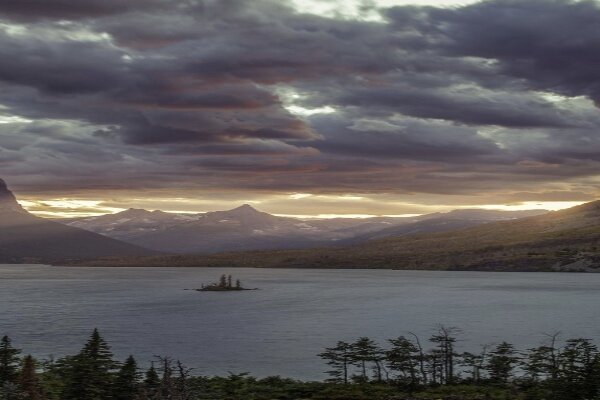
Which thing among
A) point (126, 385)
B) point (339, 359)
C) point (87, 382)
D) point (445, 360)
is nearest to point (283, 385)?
point (339, 359)

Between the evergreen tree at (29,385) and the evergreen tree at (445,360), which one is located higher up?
the evergreen tree at (29,385)

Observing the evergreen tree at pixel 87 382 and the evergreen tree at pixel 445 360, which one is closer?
the evergreen tree at pixel 87 382

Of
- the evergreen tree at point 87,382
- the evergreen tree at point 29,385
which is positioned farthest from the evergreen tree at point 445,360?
the evergreen tree at point 29,385

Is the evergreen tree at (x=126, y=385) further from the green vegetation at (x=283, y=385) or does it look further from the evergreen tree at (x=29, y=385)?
the evergreen tree at (x=29, y=385)

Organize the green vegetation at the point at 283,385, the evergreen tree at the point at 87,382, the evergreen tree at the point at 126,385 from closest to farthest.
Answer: the green vegetation at the point at 283,385, the evergreen tree at the point at 87,382, the evergreen tree at the point at 126,385

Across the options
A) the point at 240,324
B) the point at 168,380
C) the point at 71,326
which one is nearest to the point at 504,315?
the point at 240,324

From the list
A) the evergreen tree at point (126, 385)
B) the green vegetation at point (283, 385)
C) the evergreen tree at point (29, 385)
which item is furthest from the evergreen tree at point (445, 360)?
the evergreen tree at point (29, 385)

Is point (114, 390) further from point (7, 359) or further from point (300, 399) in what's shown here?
point (300, 399)

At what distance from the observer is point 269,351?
424 ft

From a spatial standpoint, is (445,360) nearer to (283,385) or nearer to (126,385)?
(283,385)

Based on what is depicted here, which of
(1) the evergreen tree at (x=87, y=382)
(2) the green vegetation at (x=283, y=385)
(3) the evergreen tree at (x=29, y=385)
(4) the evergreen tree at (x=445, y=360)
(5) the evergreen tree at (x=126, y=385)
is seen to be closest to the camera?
(3) the evergreen tree at (x=29, y=385)

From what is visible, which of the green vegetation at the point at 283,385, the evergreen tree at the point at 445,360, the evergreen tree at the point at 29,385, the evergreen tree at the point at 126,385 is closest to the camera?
the evergreen tree at the point at 29,385

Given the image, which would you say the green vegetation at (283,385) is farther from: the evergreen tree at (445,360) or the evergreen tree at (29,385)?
the evergreen tree at (445,360)

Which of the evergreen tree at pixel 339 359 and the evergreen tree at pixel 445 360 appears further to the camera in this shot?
the evergreen tree at pixel 339 359
